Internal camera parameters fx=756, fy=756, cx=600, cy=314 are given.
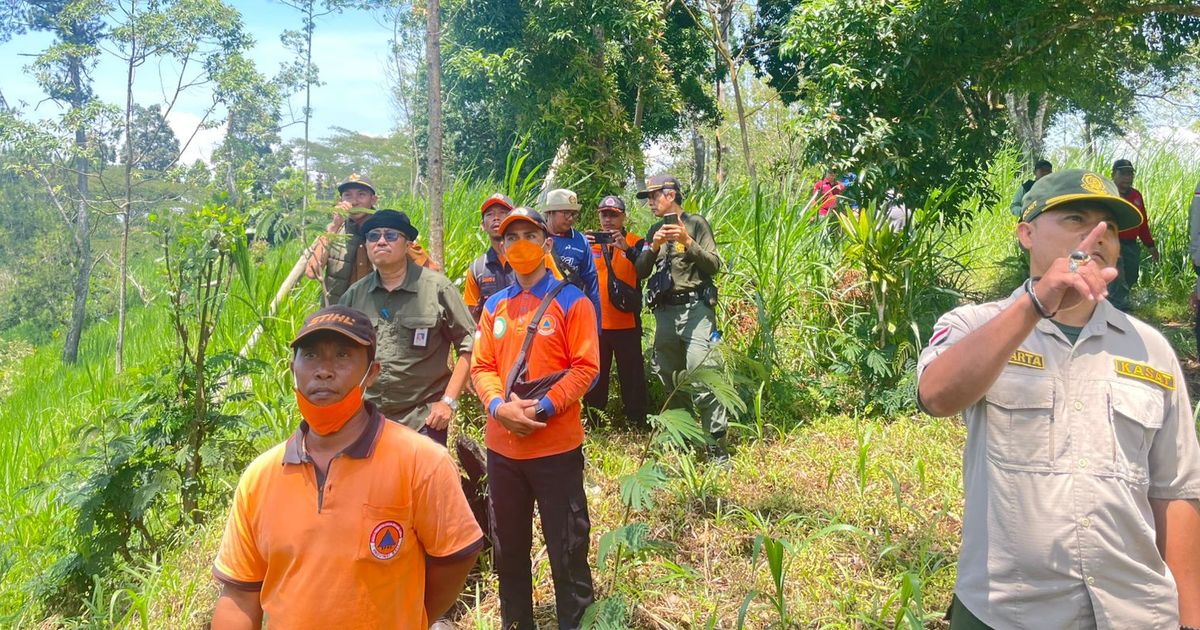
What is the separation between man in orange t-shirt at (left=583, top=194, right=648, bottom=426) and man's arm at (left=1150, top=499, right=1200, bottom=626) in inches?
136

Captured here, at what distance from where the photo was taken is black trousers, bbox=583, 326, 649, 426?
4.89m

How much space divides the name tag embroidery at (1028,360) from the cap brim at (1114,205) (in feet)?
0.95

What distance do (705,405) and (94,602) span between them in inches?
125

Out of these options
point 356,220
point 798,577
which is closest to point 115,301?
point 356,220


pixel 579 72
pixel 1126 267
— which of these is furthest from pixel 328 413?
pixel 579 72

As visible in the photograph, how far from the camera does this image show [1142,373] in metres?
1.47

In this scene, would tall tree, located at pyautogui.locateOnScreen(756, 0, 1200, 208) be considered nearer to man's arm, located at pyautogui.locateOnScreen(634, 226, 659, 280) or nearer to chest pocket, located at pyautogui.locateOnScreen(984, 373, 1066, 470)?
man's arm, located at pyautogui.locateOnScreen(634, 226, 659, 280)

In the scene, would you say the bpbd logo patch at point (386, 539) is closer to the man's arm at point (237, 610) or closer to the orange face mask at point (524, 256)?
the man's arm at point (237, 610)

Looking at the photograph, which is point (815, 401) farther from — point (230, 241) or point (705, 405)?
point (230, 241)

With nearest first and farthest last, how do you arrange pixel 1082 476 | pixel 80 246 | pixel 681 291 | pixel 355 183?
1. pixel 1082 476
2. pixel 355 183
3. pixel 681 291
4. pixel 80 246

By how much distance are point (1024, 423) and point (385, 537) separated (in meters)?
1.35

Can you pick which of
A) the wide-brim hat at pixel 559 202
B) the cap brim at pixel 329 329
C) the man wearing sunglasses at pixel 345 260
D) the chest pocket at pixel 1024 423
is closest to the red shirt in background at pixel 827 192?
the wide-brim hat at pixel 559 202

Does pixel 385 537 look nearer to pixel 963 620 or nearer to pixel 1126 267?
pixel 963 620

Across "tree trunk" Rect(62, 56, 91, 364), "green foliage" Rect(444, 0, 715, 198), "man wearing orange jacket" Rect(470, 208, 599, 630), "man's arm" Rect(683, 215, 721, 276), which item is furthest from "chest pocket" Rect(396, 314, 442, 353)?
"tree trunk" Rect(62, 56, 91, 364)
